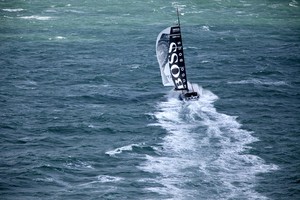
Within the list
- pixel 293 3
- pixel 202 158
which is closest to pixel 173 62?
pixel 202 158

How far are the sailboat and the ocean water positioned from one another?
233cm

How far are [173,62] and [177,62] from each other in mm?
622

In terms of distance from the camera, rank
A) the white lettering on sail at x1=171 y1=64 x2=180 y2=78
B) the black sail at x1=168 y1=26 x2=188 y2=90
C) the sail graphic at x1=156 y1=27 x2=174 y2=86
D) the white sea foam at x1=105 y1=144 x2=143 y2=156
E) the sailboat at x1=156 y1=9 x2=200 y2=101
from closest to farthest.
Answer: the white sea foam at x1=105 y1=144 x2=143 y2=156 → the sail graphic at x1=156 y1=27 x2=174 y2=86 → the sailboat at x1=156 y1=9 x2=200 y2=101 → the black sail at x1=168 y1=26 x2=188 y2=90 → the white lettering on sail at x1=171 y1=64 x2=180 y2=78

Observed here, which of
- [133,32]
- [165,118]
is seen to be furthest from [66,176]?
[133,32]

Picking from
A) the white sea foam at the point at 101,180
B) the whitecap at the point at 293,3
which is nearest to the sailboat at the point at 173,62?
the white sea foam at the point at 101,180

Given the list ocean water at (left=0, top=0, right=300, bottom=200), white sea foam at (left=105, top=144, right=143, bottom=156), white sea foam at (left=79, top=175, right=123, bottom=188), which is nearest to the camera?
white sea foam at (left=79, top=175, right=123, bottom=188)

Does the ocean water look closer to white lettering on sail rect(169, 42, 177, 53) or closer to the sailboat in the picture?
the sailboat

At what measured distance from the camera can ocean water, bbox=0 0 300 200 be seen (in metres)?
73.8

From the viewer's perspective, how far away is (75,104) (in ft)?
329

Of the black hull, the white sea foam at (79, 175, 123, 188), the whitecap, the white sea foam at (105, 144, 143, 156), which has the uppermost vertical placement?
the whitecap

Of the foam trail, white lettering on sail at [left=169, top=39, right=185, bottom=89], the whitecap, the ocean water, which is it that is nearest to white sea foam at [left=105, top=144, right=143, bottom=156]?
the ocean water

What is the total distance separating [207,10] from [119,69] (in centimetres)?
5758

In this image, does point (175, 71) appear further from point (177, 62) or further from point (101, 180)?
point (101, 180)

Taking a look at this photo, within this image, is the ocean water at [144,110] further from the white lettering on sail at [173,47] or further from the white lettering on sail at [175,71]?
the white lettering on sail at [173,47]
